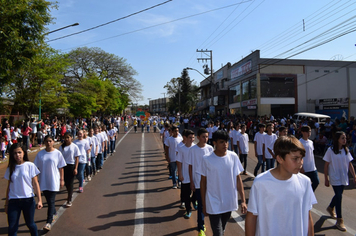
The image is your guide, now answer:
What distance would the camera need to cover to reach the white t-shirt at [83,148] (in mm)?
7109

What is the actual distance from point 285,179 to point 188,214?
139 inches

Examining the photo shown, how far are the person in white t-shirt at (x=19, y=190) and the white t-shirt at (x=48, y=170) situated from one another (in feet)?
2.61

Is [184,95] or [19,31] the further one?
[184,95]

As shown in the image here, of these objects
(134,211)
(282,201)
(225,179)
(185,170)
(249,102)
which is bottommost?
(134,211)

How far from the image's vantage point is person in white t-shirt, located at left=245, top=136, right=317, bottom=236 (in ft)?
7.68

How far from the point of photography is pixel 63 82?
2766cm

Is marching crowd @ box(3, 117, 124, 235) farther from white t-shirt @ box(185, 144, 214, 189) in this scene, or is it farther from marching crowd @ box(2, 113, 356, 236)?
white t-shirt @ box(185, 144, 214, 189)

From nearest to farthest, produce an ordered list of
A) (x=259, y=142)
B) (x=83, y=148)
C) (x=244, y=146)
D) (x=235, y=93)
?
(x=83, y=148)
(x=259, y=142)
(x=244, y=146)
(x=235, y=93)

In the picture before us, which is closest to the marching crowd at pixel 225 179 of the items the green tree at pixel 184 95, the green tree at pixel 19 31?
the green tree at pixel 19 31

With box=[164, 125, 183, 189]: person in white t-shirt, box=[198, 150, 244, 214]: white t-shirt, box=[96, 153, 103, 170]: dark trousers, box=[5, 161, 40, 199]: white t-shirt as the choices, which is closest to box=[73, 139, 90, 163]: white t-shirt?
box=[164, 125, 183, 189]: person in white t-shirt

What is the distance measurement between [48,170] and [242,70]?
33.4 metres

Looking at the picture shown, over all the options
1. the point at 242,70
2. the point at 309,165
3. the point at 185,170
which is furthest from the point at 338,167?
the point at 242,70

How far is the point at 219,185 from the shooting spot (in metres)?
3.62

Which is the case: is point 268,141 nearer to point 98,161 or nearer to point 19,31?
point 98,161
